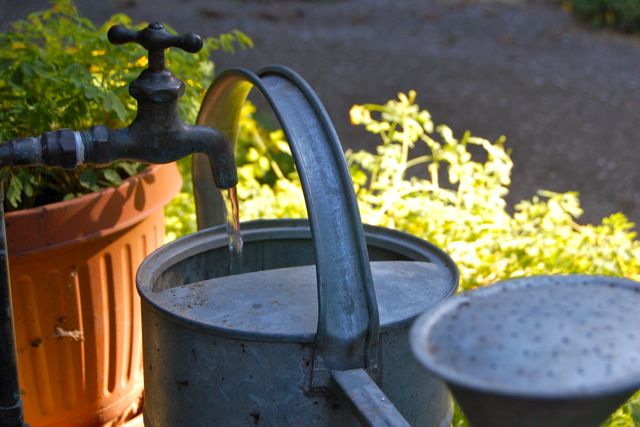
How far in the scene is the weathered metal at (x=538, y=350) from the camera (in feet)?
2.45

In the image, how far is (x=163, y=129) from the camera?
4.53 ft

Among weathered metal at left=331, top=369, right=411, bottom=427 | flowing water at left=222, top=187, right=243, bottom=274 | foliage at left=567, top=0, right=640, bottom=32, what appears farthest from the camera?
foliage at left=567, top=0, right=640, bottom=32

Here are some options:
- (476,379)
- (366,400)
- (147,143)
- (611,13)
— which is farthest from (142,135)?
(611,13)

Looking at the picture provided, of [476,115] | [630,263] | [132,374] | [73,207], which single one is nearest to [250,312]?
[73,207]

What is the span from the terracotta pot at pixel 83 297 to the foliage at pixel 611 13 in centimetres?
561

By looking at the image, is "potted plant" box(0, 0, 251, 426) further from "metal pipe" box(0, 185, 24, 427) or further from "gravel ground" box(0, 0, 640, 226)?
"gravel ground" box(0, 0, 640, 226)

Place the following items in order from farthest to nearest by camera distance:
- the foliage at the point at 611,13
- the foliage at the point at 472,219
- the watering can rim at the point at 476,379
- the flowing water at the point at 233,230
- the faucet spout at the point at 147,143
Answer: the foliage at the point at 611,13 → the foliage at the point at 472,219 → the flowing water at the point at 233,230 → the faucet spout at the point at 147,143 → the watering can rim at the point at 476,379

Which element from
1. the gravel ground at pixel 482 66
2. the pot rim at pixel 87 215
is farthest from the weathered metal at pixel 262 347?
the gravel ground at pixel 482 66

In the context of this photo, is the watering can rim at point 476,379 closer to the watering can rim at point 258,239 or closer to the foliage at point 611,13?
the watering can rim at point 258,239

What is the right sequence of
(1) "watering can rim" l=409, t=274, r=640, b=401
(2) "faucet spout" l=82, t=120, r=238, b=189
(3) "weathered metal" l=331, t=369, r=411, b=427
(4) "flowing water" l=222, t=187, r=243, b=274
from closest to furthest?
(1) "watering can rim" l=409, t=274, r=640, b=401 → (3) "weathered metal" l=331, t=369, r=411, b=427 → (2) "faucet spout" l=82, t=120, r=238, b=189 → (4) "flowing water" l=222, t=187, r=243, b=274

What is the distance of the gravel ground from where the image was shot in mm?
4523


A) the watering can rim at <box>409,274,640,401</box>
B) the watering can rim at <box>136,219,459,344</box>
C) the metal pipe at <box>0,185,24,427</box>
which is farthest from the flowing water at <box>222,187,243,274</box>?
the watering can rim at <box>409,274,640,401</box>

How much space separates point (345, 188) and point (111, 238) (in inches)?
30.2

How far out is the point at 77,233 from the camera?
1.71m
